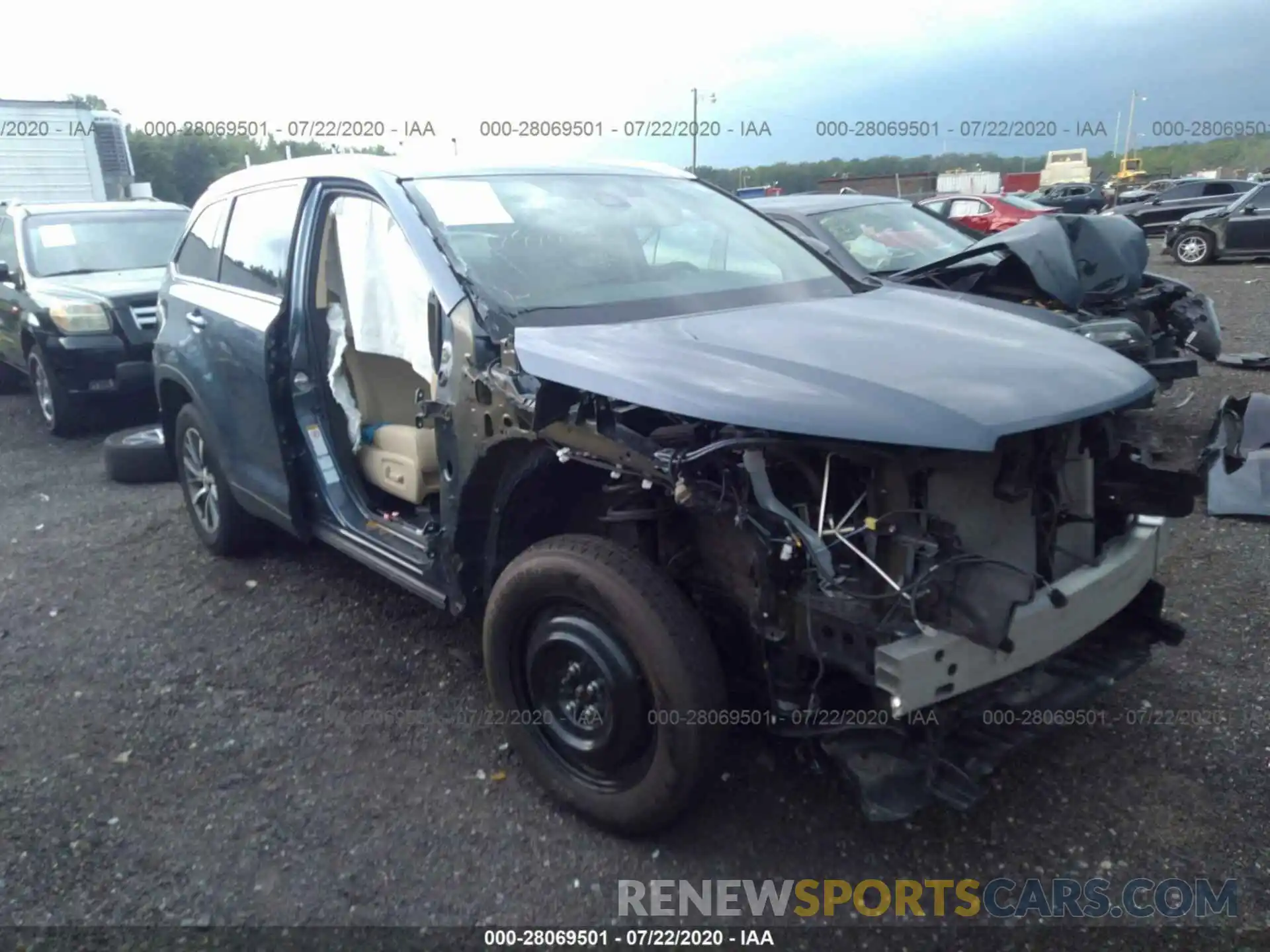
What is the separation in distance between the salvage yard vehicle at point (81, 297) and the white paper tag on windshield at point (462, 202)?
424 centimetres

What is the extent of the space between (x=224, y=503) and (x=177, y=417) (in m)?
0.65

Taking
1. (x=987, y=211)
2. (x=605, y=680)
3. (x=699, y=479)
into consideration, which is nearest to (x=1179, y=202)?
(x=987, y=211)

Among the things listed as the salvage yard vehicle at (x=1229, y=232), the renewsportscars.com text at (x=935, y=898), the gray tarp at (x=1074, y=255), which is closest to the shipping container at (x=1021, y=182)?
the salvage yard vehicle at (x=1229, y=232)

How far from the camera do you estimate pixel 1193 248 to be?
53.8 feet

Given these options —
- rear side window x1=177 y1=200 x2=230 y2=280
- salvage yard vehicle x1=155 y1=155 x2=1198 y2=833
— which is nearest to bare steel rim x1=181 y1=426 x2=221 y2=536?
rear side window x1=177 y1=200 x2=230 y2=280

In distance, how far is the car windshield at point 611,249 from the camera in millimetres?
3150

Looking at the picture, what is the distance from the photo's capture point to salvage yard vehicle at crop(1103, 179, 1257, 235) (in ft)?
68.3

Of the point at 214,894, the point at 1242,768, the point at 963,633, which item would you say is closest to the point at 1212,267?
the point at 1242,768

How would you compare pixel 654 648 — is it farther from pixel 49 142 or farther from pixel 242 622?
pixel 49 142

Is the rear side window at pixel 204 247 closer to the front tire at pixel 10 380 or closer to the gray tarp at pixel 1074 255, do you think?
the gray tarp at pixel 1074 255

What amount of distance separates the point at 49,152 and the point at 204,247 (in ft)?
39.4

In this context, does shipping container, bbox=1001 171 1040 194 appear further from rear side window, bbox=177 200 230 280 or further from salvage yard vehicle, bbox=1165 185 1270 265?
rear side window, bbox=177 200 230 280

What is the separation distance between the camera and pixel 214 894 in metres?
2.62

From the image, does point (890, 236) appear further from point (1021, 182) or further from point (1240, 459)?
point (1021, 182)
